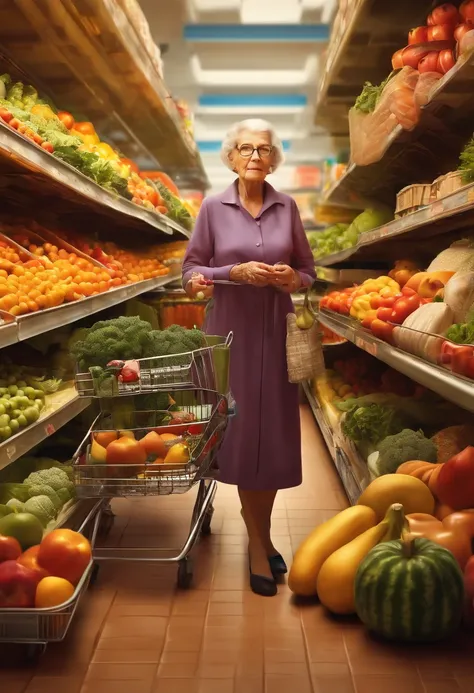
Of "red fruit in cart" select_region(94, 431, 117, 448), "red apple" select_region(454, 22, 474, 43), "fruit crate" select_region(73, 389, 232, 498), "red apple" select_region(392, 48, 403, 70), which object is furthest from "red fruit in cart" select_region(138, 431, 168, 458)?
"red apple" select_region(392, 48, 403, 70)

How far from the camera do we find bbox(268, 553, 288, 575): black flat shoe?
9.87 feet

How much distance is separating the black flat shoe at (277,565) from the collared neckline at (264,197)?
1532 mm

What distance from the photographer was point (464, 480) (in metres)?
2.67

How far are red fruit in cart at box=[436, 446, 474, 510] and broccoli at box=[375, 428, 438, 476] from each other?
40cm

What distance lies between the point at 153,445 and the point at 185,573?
62 centimetres

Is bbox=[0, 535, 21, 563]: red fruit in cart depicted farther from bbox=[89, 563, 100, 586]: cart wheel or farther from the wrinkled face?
the wrinkled face

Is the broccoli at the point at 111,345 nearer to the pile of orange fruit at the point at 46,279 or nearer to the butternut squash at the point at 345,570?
the pile of orange fruit at the point at 46,279

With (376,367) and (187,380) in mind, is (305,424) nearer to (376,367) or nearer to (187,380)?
(376,367)

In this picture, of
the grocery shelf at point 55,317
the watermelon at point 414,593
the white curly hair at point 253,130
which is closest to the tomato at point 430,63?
the white curly hair at point 253,130

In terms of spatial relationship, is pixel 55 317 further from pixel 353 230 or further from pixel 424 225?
pixel 353 230

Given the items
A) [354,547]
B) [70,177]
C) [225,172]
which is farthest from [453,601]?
[225,172]

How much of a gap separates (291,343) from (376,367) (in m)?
2.69

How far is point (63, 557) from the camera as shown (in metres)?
2.33

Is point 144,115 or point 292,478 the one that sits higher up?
point 144,115
